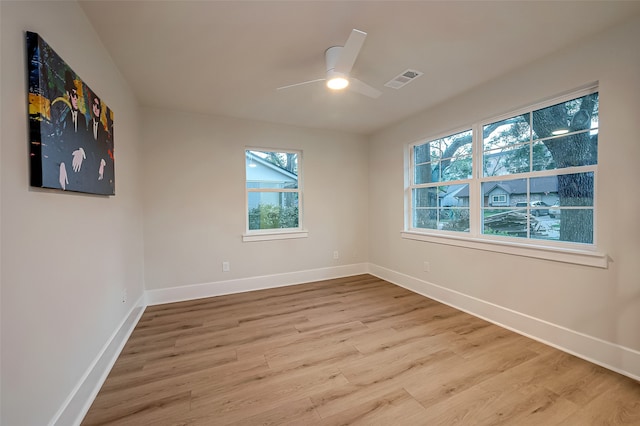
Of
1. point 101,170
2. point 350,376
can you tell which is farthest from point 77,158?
point 350,376

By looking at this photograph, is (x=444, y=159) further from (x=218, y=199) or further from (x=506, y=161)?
(x=218, y=199)

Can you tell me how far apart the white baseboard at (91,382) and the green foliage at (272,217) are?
192cm

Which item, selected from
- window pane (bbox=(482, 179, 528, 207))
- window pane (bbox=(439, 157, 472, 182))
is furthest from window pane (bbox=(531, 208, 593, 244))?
window pane (bbox=(439, 157, 472, 182))

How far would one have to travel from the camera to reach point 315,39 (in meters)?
1.98

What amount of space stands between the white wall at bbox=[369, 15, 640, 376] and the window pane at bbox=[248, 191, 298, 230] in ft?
7.61

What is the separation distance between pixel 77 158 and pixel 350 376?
2283mm

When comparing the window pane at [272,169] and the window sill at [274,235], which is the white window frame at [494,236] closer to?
the window sill at [274,235]

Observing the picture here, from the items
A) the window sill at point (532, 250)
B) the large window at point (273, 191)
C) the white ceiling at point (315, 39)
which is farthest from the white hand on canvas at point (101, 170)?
the window sill at point (532, 250)

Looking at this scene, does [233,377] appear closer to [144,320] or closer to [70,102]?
[144,320]

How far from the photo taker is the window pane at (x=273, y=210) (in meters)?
3.91

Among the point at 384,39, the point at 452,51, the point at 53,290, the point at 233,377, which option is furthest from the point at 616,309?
the point at 53,290

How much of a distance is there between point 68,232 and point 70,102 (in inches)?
29.4

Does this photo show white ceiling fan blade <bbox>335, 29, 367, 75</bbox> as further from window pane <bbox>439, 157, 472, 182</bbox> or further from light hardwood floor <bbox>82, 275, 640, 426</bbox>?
light hardwood floor <bbox>82, 275, 640, 426</bbox>

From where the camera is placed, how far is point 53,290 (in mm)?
1343
